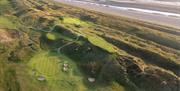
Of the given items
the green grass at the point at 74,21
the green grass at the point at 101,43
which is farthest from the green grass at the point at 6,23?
the green grass at the point at 101,43

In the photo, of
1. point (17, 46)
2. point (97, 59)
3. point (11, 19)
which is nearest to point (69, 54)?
point (97, 59)

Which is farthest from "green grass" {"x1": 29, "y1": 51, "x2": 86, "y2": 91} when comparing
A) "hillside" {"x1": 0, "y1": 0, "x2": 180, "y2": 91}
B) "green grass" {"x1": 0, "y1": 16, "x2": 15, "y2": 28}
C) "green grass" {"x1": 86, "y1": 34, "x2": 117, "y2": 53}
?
"green grass" {"x1": 0, "y1": 16, "x2": 15, "y2": 28}

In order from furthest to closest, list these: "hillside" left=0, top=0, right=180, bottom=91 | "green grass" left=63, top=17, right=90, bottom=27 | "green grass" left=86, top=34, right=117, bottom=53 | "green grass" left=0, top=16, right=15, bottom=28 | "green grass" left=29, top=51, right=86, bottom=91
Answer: "green grass" left=63, top=17, right=90, bottom=27 → "green grass" left=0, top=16, right=15, bottom=28 → "green grass" left=86, top=34, right=117, bottom=53 → "green grass" left=29, top=51, right=86, bottom=91 → "hillside" left=0, top=0, right=180, bottom=91

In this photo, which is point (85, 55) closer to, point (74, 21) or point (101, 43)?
point (101, 43)

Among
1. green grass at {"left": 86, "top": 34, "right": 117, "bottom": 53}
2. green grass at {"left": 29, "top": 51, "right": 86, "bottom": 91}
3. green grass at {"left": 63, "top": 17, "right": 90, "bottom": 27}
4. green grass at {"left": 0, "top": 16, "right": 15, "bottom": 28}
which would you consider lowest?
green grass at {"left": 29, "top": 51, "right": 86, "bottom": 91}

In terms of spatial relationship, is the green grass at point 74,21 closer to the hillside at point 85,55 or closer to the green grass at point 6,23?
the hillside at point 85,55

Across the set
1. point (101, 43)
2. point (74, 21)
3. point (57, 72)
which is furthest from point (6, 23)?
point (57, 72)

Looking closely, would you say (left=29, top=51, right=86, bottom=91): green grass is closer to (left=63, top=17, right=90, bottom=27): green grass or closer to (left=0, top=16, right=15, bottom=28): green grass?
(left=63, top=17, right=90, bottom=27): green grass

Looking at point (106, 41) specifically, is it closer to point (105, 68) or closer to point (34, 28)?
point (105, 68)
